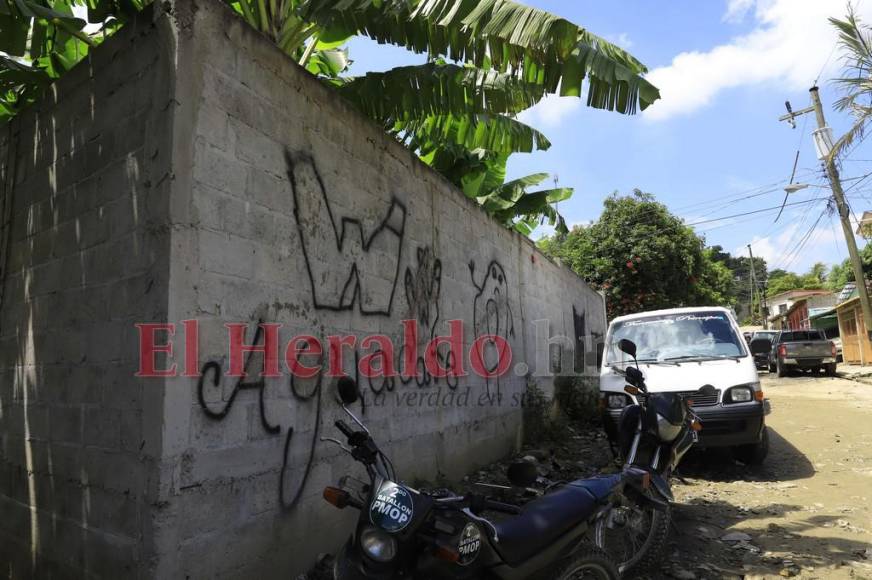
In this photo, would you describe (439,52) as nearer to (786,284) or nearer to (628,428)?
(628,428)

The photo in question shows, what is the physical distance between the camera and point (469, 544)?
1.98 m

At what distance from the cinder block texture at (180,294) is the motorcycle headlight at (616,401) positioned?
2.74m

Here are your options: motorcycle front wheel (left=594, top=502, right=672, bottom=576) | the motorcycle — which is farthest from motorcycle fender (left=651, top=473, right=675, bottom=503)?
motorcycle front wheel (left=594, top=502, right=672, bottom=576)

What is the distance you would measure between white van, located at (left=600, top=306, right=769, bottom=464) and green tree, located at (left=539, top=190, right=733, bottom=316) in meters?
10.8

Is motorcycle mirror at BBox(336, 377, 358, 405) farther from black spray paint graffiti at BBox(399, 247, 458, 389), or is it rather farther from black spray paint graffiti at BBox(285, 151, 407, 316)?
black spray paint graffiti at BBox(399, 247, 458, 389)

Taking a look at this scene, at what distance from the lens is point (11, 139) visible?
3955 mm

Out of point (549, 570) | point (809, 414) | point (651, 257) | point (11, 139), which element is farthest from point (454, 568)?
point (651, 257)

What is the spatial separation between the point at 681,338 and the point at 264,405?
17.5 feet

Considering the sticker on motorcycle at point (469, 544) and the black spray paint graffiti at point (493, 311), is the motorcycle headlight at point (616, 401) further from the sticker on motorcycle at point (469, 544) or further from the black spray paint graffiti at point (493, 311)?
the sticker on motorcycle at point (469, 544)

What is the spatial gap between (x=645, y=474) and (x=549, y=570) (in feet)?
4.21

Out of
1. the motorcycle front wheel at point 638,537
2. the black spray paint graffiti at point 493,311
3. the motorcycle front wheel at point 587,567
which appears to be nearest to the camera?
the motorcycle front wheel at point 587,567

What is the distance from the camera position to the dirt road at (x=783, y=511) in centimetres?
366

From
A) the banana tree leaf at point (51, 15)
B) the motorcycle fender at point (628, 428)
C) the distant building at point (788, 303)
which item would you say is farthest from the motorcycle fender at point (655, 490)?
the distant building at point (788, 303)

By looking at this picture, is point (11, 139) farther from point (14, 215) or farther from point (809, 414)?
point (809, 414)
